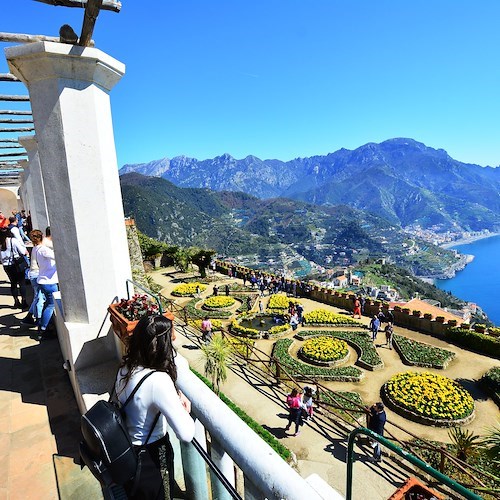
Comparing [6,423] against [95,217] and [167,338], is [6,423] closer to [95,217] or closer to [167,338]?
[95,217]

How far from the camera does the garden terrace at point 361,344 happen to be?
1305cm

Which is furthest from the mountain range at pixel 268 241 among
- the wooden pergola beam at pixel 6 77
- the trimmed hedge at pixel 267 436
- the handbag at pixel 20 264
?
the wooden pergola beam at pixel 6 77

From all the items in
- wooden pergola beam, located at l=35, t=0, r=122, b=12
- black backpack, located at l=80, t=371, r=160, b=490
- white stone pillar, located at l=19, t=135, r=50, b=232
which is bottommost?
black backpack, located at l=80, t=371, r=160, b=490

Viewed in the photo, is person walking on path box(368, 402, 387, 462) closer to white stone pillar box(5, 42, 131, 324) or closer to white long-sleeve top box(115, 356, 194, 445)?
white stone pillar box(5, 42, 131, 324)

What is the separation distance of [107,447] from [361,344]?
14562 mm

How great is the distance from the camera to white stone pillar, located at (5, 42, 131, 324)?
3.22m

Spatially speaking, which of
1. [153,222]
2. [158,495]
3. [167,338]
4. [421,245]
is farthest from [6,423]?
[421,245]

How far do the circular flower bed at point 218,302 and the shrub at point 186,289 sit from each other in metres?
2.06

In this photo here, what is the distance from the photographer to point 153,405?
165cm

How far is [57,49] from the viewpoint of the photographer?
310cm

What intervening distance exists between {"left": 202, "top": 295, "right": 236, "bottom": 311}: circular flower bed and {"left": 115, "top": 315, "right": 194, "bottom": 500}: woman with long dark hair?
57.9 ft

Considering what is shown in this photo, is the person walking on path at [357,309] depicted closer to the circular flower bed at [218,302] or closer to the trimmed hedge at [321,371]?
the trimmed hedge at [321,371]

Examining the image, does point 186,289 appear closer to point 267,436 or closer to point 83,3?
point 267,436

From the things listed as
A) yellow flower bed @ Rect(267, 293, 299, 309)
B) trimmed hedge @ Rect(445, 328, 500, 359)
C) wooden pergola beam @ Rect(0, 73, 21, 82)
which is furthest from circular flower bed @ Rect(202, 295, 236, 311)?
wooden pergola beam @ Rect(0, 73, 21, 82)
